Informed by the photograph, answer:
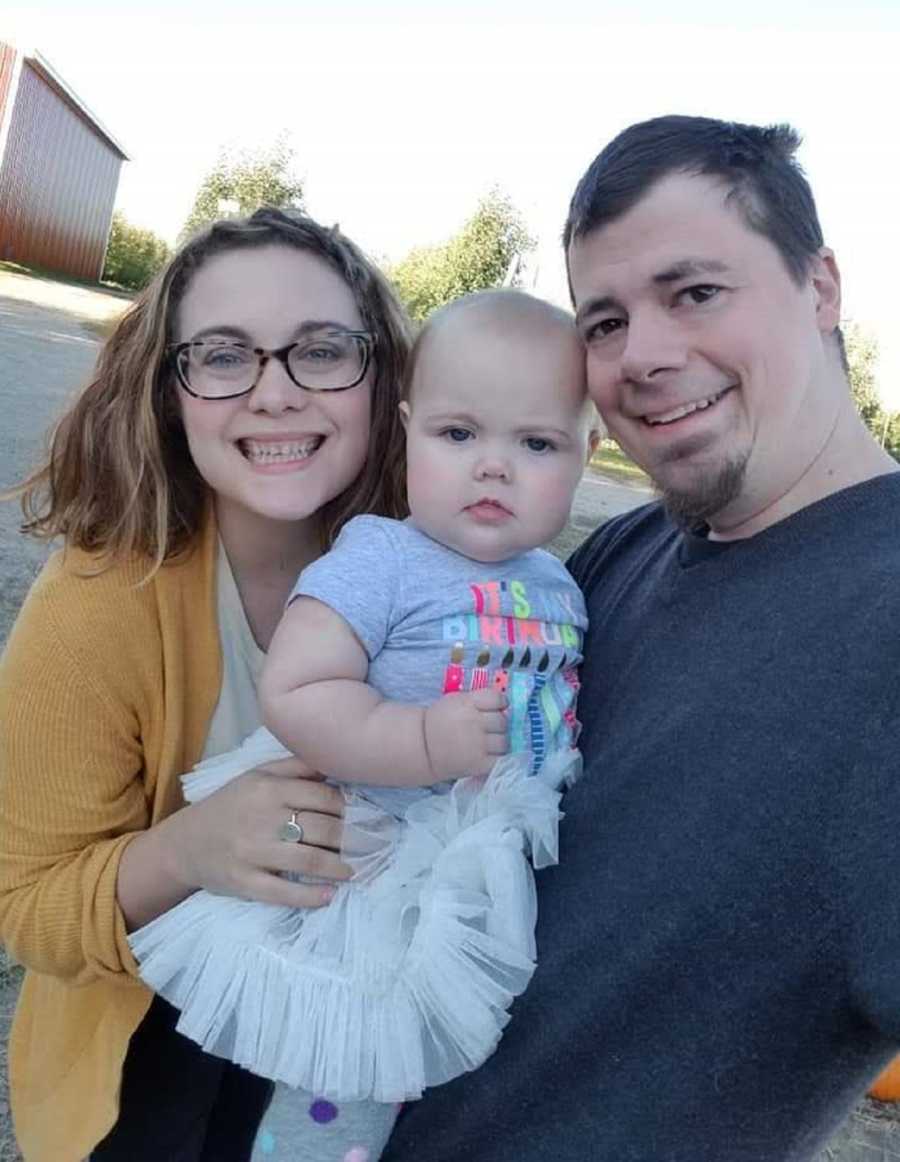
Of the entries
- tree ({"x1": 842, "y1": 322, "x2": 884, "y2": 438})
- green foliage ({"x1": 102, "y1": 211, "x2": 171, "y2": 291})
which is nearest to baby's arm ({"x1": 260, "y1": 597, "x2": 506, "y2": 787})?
tree ({"x1": 842, "y1": 322, "x2": 884, "y2": 438})

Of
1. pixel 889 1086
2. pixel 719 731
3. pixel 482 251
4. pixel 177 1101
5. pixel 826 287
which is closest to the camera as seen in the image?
pixel 719 731

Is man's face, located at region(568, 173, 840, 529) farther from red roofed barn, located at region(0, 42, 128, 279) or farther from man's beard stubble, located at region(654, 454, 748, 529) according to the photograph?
red roofed barn, located at region(0, 42, 128, 279)

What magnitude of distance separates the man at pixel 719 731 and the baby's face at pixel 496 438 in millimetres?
87

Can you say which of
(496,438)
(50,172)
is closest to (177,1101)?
(496,438)

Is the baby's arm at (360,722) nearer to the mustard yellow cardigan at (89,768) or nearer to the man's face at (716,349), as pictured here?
the mustard yellow cardigan at (89,768)

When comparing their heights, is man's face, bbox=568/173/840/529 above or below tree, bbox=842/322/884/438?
below

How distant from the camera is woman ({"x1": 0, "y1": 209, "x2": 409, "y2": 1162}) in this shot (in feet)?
5.84

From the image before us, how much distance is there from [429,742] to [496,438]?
0.57 metres

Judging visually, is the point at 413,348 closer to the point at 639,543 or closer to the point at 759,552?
the point at 639,543

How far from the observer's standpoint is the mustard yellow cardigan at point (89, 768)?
1.79 metres

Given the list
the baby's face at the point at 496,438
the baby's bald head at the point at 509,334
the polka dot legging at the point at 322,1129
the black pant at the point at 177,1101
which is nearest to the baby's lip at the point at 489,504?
the baby's face at the point at 496,438

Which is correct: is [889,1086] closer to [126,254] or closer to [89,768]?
[89,768]

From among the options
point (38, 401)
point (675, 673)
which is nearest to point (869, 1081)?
point (675, 673)

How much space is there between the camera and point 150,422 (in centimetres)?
204
